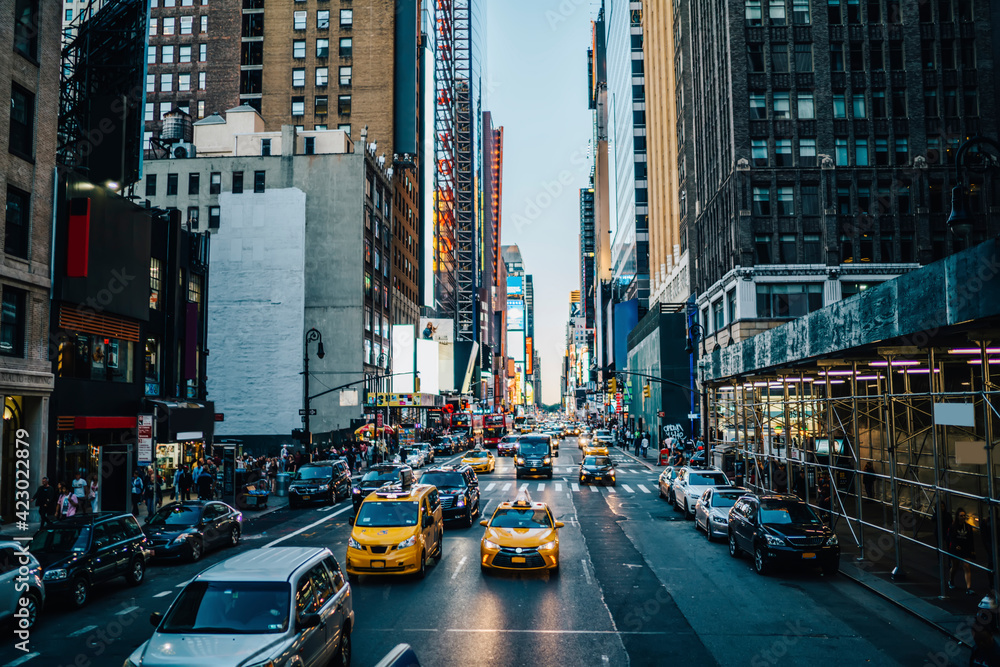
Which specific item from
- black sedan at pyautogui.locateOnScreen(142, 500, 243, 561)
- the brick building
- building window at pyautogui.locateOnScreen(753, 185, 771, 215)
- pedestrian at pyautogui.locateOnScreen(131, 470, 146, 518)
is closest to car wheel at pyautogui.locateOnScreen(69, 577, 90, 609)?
black sedan at pyautogui.locateOnScreen(142, 500, 243, 561)

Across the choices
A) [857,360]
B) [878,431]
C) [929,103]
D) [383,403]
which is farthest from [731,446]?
[383,403]

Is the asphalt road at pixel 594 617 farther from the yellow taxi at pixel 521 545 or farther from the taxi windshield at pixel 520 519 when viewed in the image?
the taxi windshield at pixel 520 519

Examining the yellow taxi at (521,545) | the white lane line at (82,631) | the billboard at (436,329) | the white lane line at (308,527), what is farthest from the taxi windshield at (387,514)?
the billboard at (436,329)

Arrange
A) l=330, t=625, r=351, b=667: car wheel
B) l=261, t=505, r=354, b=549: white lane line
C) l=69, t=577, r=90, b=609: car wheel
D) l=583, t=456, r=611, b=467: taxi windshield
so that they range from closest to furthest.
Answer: l=330, t=625, r=351, b=667: car wheel < l=69, t=577, r=90, b=609: car wheel < l=261, t=505, r=354, b=549: white lane line < l=583, t=456, r=611, b=467: taxi windshield

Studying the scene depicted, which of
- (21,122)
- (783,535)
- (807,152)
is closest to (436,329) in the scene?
(807,152)

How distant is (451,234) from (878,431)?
122 meters

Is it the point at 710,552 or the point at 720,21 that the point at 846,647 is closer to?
the point at 710,552

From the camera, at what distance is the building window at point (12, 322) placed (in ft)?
82.9

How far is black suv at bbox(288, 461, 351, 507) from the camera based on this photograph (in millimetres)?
32406

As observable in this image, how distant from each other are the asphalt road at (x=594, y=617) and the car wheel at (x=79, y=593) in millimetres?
213

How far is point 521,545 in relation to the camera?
17.2m

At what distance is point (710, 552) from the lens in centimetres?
2091

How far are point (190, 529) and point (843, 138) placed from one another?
164 ft

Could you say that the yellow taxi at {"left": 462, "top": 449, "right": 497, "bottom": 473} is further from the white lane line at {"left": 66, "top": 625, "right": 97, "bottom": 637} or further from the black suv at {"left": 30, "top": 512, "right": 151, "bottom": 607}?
the white lane line at {"left": 66, "top": 625, "right": 97, "bottom": 637}
